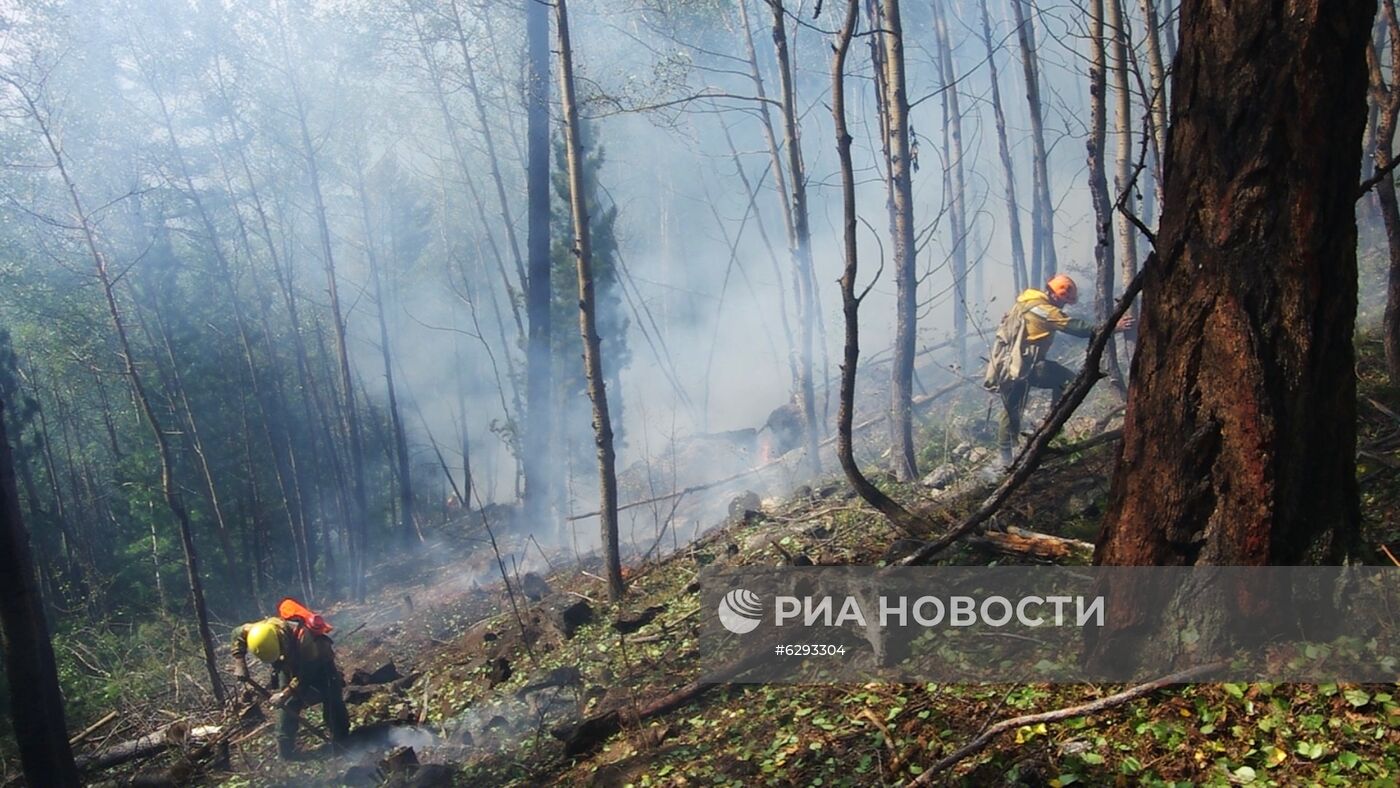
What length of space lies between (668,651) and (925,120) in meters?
27.9

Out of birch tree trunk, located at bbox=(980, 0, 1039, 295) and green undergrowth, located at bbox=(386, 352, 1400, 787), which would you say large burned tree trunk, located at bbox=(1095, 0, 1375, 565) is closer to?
green undergrowth, located at bbox=(386, 352, 1400, 787)

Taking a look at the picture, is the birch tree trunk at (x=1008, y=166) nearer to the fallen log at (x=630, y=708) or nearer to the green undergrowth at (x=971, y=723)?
the green undergrowth at (x=971, y=723)

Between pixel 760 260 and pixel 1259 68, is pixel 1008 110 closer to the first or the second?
pixel 760 260

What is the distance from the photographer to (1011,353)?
7488 mm

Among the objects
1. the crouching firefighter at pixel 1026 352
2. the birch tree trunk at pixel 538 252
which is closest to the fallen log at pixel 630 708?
the crouching firefighter at pixel 1026 352

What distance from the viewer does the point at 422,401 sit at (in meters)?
37.5

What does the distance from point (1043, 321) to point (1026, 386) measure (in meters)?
0.64

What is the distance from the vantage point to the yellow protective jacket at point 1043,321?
7.10 metres

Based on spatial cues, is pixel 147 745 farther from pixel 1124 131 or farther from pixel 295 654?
pixel 1124 131

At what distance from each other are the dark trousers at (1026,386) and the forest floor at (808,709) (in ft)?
1.79

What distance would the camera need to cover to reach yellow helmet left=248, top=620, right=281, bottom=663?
7.10 m

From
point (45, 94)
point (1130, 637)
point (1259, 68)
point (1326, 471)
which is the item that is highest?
point (45, 94)

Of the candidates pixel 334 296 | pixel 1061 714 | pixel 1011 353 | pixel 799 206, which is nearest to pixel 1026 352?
pixel 1011 353

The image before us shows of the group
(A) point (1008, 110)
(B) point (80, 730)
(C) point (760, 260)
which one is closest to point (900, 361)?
(B) point (80, 730)
